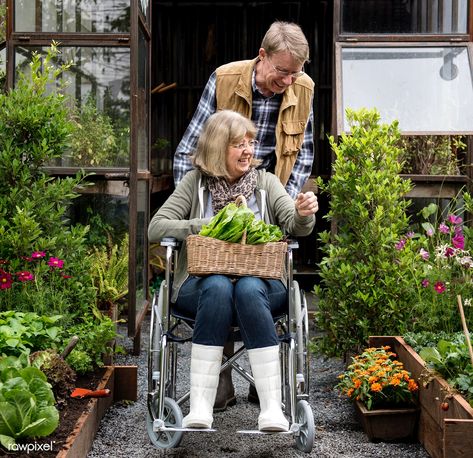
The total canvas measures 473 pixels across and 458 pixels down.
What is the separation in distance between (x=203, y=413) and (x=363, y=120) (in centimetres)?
207

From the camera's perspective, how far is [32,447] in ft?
10.1

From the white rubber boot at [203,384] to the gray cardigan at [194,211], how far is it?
16.9 inches

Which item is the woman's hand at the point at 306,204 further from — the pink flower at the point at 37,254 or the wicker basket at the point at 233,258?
the pink flower at the point at 37,254

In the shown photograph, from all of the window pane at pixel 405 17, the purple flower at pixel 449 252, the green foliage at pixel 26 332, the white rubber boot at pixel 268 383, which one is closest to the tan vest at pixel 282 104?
the purple flower at pixel 449 252

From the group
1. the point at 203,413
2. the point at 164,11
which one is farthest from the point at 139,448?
the point at 164,11

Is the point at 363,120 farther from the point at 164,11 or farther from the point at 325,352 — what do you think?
the point at 164,11

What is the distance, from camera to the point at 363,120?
478cm

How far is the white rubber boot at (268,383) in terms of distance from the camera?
129 inches

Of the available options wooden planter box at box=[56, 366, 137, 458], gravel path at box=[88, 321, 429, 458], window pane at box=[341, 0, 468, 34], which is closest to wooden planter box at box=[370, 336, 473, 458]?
gravel path at box=[88, 321, 429, 458]

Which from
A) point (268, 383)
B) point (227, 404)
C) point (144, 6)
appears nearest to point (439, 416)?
point (268, 383)

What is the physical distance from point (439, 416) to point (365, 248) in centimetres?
130

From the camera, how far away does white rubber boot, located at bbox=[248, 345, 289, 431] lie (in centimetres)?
329

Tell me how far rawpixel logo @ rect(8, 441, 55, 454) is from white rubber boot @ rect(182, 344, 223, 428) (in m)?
0.50

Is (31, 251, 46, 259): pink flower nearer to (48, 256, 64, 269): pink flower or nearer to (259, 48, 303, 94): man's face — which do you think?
(48, 256, 64, 269): pink flower
